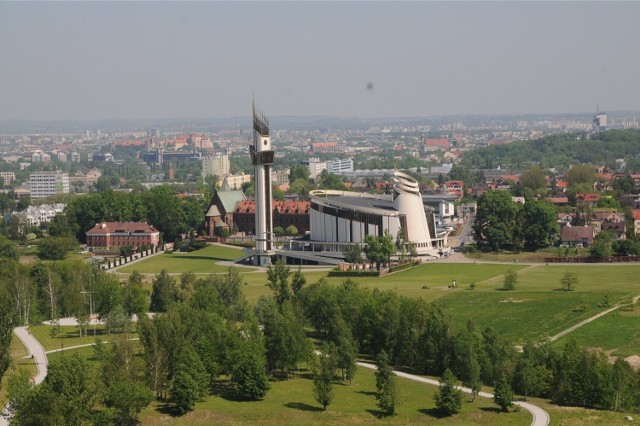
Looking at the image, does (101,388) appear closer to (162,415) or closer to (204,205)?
(162,415)

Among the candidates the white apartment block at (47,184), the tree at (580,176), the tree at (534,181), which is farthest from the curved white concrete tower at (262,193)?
the white apartment block at (47,184)

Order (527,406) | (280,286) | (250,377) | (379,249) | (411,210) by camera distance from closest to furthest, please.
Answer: (527,406) < (250,377) < (280,286) < (379,249) < (411,210)

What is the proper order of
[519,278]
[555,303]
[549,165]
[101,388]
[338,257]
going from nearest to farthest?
[101,388] → [555,303] → [519,278] → [338,257] → [549,165]

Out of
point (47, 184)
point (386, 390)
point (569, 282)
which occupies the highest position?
point (386, 390)

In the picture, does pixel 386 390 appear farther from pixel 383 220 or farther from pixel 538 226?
pixel 538 226

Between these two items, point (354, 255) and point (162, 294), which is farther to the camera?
point (354, 255)

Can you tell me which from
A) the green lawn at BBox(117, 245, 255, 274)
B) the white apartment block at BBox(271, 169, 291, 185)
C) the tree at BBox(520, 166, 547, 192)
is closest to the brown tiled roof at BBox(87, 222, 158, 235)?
the green lawn at BBox(117, 245, 255, 274)

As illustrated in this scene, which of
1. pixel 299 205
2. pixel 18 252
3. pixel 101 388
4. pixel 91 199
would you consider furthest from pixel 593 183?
pixel 101 388

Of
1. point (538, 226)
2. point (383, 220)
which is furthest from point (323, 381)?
point (538, 226)
